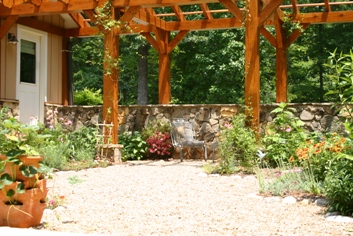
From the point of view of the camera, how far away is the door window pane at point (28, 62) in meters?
11.0

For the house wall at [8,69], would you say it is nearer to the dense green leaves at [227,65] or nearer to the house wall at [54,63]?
the house wall at [54,63]

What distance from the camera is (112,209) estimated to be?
5.07 m

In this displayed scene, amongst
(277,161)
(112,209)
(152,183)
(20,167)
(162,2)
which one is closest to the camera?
(20,167)

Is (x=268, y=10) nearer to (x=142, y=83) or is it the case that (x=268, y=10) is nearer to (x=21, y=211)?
(x=21, y=211)

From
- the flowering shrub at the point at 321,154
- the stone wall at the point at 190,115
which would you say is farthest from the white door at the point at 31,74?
the flowering shrub at the point at 321,154

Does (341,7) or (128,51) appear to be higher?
(341,7)

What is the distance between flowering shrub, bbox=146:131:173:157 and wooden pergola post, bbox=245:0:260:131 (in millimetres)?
2317

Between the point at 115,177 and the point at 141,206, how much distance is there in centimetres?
220

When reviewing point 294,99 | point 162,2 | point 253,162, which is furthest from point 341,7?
point 253,162

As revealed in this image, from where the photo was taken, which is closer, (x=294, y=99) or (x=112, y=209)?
(x=112, y=209)

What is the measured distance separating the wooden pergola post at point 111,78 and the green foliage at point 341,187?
205 inches

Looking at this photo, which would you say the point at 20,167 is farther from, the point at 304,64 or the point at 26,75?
the point at 304,64

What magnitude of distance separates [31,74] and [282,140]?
229 inches

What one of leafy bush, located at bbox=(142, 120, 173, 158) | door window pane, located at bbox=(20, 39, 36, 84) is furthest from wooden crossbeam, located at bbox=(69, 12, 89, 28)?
leafy bush, located at bbox=(142, 120, 173, 158)
